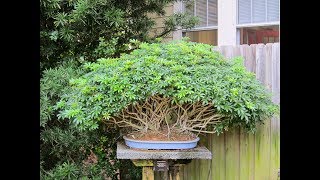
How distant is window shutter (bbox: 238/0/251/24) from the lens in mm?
4770

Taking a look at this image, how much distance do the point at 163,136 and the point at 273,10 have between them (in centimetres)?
274

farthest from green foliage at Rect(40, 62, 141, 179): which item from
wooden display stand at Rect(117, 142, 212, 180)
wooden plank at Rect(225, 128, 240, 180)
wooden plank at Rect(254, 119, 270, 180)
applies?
wooden plank at Rect(254, 119, 270, 180)

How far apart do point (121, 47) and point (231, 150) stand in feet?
4.16

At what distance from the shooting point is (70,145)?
2.88 metres

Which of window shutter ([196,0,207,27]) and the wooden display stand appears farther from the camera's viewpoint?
window shutter ([196,0,207,27])

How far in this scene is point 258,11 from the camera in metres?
4.68

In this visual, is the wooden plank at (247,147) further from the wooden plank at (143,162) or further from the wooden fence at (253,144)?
the wooden plank at (143,162)

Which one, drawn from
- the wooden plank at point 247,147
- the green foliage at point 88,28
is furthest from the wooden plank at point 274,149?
the green foliage at point 88,28

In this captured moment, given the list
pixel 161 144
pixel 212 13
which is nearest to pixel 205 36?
pixel 212 13

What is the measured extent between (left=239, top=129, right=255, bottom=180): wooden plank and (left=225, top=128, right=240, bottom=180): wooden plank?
0.03 m

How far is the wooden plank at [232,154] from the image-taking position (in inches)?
116

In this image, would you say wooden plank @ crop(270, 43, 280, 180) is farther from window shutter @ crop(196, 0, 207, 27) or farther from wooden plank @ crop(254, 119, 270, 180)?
window shutter @ crop(196, 0, 207, 27)

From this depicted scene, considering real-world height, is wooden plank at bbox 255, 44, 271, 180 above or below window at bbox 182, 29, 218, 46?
below
